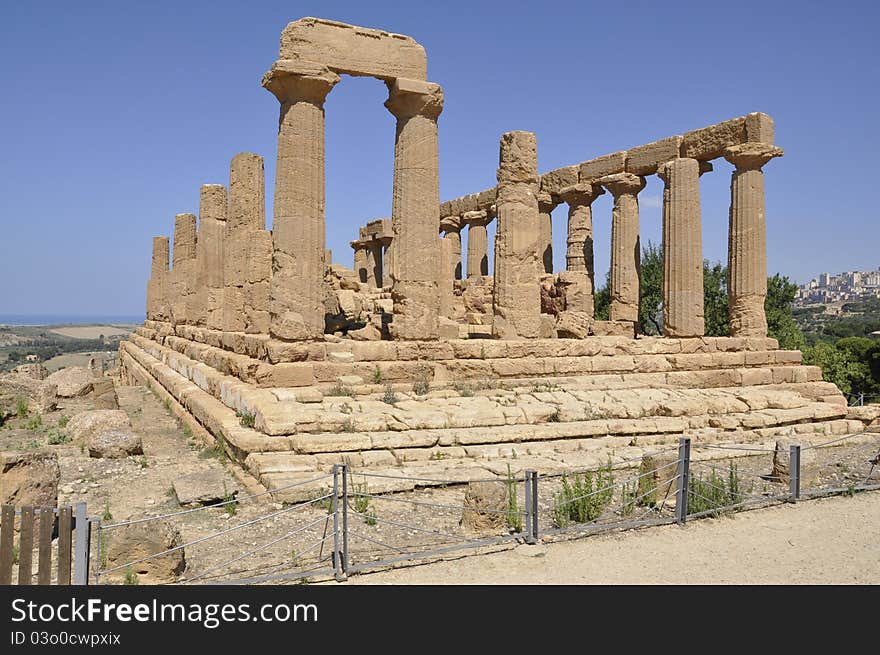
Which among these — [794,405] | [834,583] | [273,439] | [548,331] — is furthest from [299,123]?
[794,405]

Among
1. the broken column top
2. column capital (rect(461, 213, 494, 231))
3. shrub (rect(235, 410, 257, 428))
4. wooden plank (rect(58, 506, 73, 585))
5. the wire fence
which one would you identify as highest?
the broken column top

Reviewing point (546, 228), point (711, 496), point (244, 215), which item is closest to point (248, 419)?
point (711, 496)

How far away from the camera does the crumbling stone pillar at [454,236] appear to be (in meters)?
26.9

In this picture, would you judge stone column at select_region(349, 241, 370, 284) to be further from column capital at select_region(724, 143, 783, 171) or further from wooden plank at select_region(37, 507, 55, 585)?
wooden plank at select_region(37, 507, 55, 585)

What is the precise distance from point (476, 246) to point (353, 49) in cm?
1406

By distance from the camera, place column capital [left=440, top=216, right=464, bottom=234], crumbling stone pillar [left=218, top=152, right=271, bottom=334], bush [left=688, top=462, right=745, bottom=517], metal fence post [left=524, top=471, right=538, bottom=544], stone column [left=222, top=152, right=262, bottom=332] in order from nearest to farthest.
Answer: metal fence post [left=524, top=471, right=538, bottom=544]
bush [left=688, top=462, right=745, bottom=517]
crumbling stone pillar [left=218, top=152, right=271, bottom=334]
stone column [left=222, top=152, right=262, bottom=332]
column capital [left=440, top=216, right=464, bottom=234]

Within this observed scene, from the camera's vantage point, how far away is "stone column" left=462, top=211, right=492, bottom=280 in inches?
1008

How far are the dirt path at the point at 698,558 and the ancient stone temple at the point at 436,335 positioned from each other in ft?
8.79

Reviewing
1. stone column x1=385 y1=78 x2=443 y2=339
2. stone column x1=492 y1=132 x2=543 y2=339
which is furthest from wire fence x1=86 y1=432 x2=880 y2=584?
stone column x1=492 y1=132 x2=543 y2=339

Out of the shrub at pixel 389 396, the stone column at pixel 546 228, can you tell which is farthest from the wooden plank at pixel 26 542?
the stone column at pixel 546 228

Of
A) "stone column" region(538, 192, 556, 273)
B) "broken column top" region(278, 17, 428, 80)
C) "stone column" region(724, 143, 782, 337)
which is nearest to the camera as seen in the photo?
"broken column top" region(278, 17, 428, 80)

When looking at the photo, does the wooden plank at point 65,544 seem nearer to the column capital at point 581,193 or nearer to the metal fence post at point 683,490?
the metal fence post at point 683,490

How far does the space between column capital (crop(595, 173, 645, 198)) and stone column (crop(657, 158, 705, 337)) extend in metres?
1.87

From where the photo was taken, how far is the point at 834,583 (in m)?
5.78
